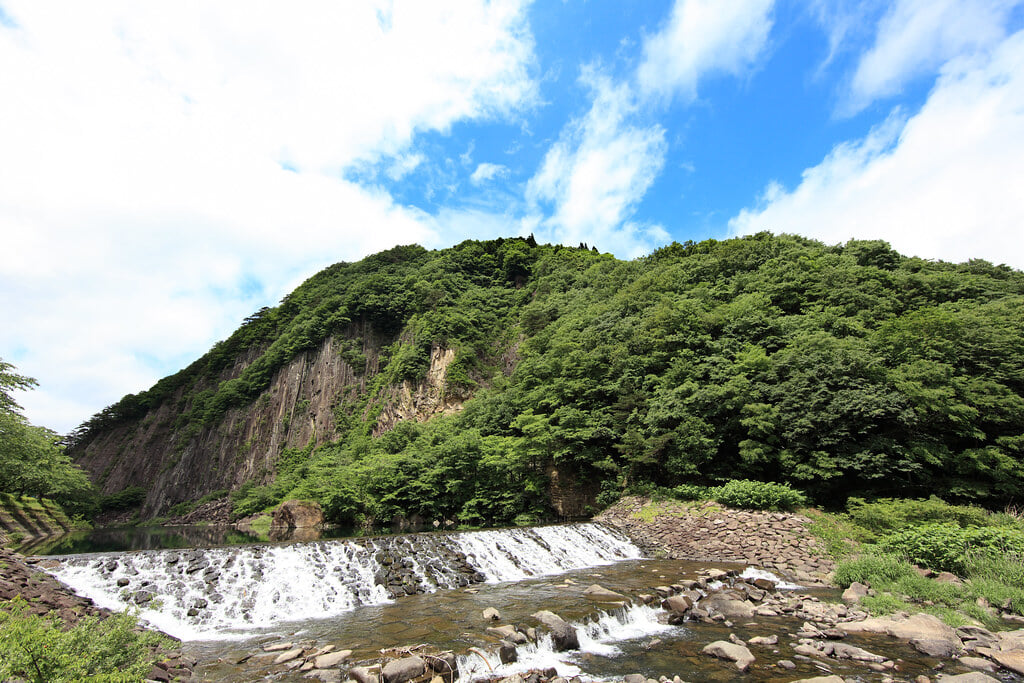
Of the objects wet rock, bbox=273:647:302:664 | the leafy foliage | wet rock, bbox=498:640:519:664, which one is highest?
the leafy foliage

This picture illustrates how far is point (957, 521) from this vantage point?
1405 centimetres

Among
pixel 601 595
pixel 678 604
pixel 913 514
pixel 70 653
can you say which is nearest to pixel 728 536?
pixel 913 514

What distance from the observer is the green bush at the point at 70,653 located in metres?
3.89

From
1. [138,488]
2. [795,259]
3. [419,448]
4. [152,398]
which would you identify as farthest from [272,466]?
[795,259]

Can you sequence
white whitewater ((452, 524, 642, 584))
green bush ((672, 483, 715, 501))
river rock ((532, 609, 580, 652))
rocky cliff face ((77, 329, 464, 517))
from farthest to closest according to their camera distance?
rocky cliff face ((77, 329, 464, 517)) < green bush ((672, 483, 715, 501)) < white whitewater ((452, 524, 642, 584)) < river rock ((532, 609, 580, 652))

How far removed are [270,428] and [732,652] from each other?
62687 mm

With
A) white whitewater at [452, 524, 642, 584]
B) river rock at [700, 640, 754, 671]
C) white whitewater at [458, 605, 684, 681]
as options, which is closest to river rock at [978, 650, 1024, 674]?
river rock at [700, 640, 754, 671]

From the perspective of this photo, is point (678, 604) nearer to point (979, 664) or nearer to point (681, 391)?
point (979, 664)

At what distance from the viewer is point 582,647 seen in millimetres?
8539

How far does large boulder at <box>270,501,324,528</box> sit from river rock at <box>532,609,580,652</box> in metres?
25.2

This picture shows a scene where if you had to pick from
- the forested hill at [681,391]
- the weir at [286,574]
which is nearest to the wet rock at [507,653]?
the weir at [286,574]

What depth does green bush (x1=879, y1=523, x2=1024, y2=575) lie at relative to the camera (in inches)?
439

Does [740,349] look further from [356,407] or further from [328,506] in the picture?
[356,407]

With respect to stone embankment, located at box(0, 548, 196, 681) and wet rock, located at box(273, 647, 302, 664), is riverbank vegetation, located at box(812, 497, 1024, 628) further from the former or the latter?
stone embankment, located at box(0, 548, 196, 681)
